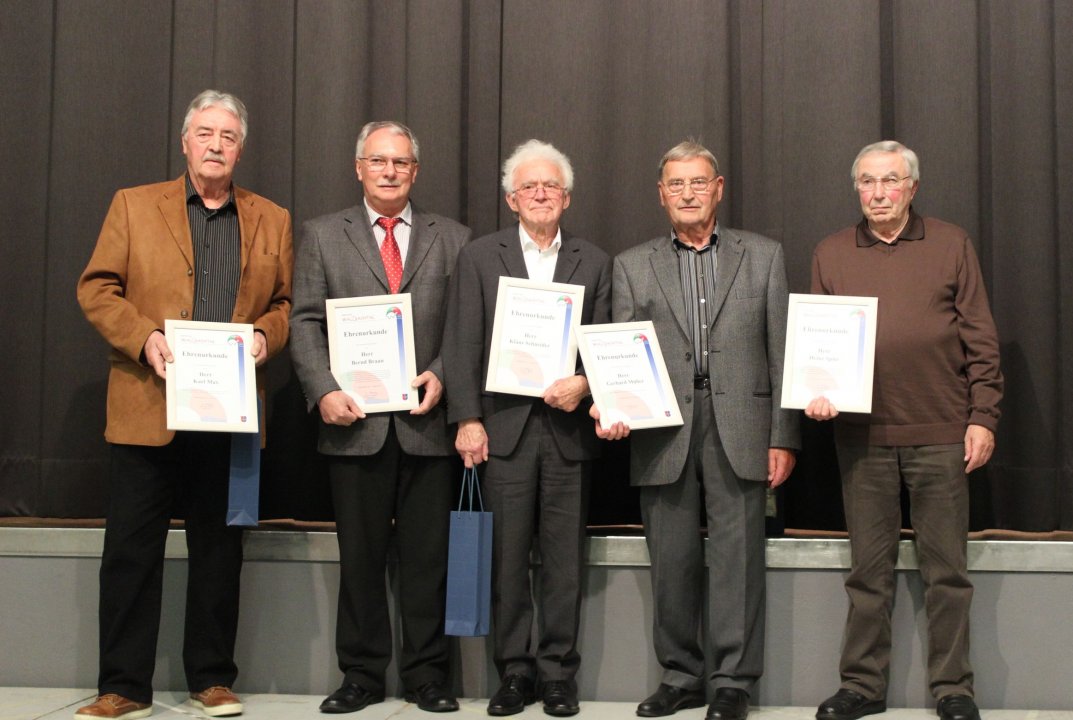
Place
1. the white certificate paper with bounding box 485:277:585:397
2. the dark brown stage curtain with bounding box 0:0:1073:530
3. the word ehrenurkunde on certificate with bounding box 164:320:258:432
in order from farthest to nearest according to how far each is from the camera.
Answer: the dark brown stage curtain with bounding box 0:0:1073:530, the white certificate paper with bounding box 485:277:585:397, the word ehrenurkunde on certificate with bounding box 164:320:258:432

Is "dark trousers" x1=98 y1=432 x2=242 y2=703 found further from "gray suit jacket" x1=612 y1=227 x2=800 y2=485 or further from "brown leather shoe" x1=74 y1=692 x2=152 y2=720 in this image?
"gray suit jacket" x1=612 y1=227 x2=800 y2=485

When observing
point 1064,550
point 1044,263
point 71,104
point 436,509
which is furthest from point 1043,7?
point 71,104

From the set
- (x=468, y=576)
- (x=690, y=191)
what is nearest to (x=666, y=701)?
(x=468, y=576)

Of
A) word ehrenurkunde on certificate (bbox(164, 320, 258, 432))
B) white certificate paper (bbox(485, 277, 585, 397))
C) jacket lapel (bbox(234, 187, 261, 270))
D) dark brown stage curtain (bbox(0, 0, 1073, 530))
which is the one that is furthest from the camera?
dark brown stage curtain (bbox(0, 0, 1073, 530))

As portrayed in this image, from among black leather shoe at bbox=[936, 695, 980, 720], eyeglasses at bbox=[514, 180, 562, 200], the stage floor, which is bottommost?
the stage floor

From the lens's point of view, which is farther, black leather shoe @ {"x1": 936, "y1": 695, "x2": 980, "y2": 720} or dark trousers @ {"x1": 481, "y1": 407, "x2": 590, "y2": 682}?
dark trousers @ {"x1": 481, "y1": 407, "x2": 590, "y2": 682}

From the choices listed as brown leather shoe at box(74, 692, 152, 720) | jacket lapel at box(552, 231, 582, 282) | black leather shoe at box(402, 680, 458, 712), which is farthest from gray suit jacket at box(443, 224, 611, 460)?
brown leather shoe at box(74, 692, 152, 720)

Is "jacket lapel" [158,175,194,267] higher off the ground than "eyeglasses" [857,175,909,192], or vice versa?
"eyeglasses" [857,175,909,192]

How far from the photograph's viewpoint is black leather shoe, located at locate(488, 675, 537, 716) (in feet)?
9.25

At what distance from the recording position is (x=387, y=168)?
297 centimetres

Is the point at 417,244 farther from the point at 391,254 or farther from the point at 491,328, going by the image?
the point at 491,328

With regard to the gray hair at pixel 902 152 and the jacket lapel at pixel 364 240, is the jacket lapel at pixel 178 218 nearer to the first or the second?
the jacket lapel at pixel 364 240

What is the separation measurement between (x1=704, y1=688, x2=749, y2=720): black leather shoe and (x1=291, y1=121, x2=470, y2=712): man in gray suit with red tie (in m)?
0.72

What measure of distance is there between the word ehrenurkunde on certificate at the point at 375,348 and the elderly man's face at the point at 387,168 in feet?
1.04
